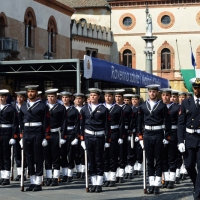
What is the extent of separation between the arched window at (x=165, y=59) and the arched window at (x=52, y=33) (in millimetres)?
14312

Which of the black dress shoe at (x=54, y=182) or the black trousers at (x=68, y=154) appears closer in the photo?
the black dress shoe at (x=54, y=182)

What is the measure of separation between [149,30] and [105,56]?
1572 centimetres

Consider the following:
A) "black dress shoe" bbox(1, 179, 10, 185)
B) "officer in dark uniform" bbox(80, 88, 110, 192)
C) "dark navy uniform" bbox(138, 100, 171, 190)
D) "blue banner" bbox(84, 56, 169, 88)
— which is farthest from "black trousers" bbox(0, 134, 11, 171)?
"blue banner" bbox(84, 56, 169, 88)

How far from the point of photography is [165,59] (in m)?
54.7

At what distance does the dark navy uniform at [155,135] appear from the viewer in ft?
40.8

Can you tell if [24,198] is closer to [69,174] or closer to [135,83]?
[69,174]

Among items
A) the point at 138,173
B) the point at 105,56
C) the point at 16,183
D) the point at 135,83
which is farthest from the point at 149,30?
the point at 16,183

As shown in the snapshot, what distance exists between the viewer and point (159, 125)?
1255 cm

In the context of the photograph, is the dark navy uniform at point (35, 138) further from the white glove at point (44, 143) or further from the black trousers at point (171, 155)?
the black trousers at point (171, 155)

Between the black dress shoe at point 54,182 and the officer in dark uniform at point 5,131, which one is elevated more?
the officer in dark uniform at point 5,131

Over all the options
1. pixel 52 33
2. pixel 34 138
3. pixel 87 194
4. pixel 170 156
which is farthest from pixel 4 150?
pixel 52 33

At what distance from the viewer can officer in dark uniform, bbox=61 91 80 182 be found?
1464 centimetres

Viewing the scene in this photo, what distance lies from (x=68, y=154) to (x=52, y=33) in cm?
2860

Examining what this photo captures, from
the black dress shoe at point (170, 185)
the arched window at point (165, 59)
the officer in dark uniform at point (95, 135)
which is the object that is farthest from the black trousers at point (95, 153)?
the arched window at point (165, 59)
